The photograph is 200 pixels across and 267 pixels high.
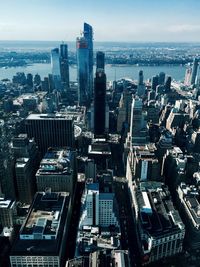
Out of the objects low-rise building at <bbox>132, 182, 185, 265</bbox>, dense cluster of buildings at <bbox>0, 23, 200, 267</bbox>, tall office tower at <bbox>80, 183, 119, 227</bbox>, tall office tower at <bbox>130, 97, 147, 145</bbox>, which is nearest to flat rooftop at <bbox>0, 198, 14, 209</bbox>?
dense cluster of buildings at <bbox>0, 23, 200, 267</bbox>

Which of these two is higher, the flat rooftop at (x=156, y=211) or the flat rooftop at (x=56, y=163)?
the flat rooftop at (x=56, y=163)

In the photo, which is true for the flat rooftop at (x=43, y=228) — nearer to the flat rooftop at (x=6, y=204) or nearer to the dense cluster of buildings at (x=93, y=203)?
the dense cluster of buildings at (x=93, y=203)

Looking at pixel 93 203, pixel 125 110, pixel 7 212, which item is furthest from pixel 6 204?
pixel 125 110

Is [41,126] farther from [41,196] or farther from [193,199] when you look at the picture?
[193,199]

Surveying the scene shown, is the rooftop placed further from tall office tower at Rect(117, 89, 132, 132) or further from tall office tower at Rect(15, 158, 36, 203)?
tall office tower at Rect(117, 89, 132, 132)

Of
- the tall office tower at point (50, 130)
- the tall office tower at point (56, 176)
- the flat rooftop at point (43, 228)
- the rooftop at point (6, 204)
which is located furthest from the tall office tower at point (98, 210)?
the tall office tower at point (50, 130)

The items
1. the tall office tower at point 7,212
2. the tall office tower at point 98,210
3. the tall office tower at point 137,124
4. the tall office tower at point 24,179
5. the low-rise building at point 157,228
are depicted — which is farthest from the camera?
the tall office tower at point 137,124
